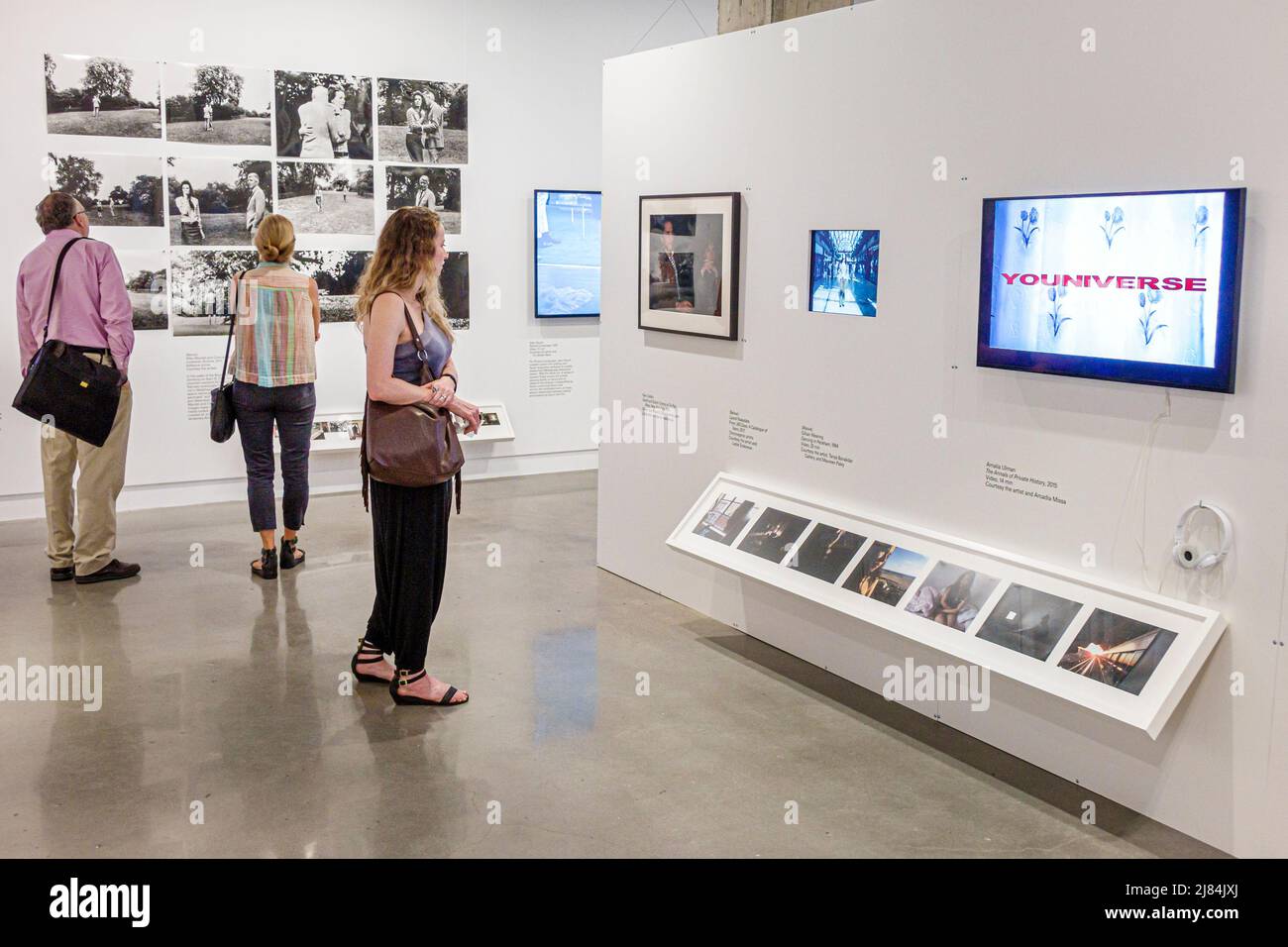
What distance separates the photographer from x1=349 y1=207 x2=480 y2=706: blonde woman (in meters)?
4.61

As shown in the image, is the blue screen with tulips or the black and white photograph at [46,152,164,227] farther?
the black and white photograph at [46,152,164,227]

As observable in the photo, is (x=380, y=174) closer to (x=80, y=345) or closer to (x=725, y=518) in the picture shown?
(x=80, y=345)

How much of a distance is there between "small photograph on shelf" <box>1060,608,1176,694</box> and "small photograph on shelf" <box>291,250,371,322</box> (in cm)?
638

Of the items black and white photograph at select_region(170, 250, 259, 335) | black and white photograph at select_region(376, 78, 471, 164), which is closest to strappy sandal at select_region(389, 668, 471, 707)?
black and white photograph at select_region(170, 250, 259, 335)

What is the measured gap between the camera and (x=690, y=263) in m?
6.29

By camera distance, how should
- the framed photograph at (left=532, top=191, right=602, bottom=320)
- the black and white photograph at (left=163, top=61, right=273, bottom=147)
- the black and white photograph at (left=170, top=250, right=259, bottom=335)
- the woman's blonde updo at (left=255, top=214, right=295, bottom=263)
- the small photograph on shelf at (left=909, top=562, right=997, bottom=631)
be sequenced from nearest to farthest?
the small photograph on shelf at (left=909, top=562, right=997, bottom=631), the woman's blonde updo at (left=255, top=214, right=295, bottom=263), the black and white photograph at (left=163, top=61, right=273, bottom=147), the black and white photograph at (left=170, top=250, right=259, bottom=335), the framed photograph at (left=532, top=191, right=602, bottom=320)

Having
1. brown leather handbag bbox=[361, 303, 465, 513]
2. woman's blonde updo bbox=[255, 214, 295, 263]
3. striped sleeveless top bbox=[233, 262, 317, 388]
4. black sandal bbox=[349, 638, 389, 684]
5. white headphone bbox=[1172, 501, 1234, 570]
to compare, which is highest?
woman's blonde updo bbox=[255, 214, 295, 263]

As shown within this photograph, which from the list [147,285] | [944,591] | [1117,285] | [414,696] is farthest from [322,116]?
[1117,285]

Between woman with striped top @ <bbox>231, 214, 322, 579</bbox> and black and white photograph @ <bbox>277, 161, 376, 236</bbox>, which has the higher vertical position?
black and white photograph @ <bbox>277, 161, 376, 236</bbox>

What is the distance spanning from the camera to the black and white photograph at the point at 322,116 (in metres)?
8.72

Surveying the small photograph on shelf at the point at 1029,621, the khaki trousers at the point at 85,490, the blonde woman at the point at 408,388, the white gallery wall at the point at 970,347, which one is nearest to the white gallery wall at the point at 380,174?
the khaki trousers at the point at 85,490

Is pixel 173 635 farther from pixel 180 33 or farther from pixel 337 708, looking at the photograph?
pixel 180 33

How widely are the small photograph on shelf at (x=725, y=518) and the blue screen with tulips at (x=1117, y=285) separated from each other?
1.62m

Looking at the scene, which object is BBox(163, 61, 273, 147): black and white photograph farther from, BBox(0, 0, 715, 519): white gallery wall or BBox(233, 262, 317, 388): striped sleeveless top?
BBox(233, 262, 317, 388): striped sleeveless top
